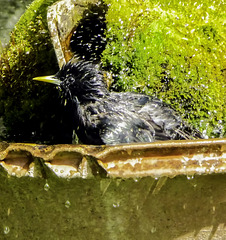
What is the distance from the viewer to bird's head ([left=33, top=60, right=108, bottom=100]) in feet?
11.0

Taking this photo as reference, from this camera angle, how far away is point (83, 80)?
3.42 m

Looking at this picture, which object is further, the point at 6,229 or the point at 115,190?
the point at 6,229

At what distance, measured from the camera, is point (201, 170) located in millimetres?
1537

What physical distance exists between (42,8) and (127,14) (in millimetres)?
1036

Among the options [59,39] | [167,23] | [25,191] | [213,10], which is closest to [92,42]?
[59,39]

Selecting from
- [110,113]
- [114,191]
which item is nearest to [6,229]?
[114,191]

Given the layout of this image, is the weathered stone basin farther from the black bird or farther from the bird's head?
the bird's head

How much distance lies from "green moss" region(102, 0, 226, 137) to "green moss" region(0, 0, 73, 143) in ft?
2.65

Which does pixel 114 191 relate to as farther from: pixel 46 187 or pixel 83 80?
pixel 83 80

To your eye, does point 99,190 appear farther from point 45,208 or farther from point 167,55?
point 167,55

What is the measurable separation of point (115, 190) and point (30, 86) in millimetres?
2655

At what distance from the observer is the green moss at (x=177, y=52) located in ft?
11.0

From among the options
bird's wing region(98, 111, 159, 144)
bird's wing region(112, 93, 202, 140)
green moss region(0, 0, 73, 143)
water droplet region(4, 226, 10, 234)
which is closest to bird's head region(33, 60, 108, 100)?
bird's wing region(112, 93, 202, 140)

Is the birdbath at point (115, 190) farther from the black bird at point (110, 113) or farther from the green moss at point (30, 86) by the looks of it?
the green moss at point (30, 86)
